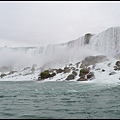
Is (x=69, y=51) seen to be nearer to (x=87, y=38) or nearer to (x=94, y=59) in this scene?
(x=87, y=38)

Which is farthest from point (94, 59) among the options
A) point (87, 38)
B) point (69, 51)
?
point (69, 51)

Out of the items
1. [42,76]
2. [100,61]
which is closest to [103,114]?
[42,76]

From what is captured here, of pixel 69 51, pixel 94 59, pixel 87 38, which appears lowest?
pixel 94 59

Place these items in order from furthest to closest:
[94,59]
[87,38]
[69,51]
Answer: [69,51] → [87,38] → [94,59]

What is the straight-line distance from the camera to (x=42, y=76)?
60688 mm

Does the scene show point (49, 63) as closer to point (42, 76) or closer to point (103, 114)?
point (42, 76)

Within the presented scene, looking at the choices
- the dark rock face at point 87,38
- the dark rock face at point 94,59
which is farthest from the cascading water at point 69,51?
the dark rock face at point 94,59

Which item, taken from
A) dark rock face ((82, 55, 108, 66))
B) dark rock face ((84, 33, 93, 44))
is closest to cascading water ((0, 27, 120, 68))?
dark rock face ((84, 33, 93, 44))

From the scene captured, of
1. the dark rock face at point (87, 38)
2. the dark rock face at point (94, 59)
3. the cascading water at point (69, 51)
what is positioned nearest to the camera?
the dark rock face at point (94, 59)

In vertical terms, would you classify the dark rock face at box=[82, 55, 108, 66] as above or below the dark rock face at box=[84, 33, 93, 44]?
below

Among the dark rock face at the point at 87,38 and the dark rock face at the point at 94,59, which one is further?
the dark rock face at the point at 87,38

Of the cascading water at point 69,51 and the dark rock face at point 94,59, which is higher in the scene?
the cascading water at point 69,51

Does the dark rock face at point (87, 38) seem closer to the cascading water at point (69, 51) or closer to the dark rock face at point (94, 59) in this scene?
the cascading water at point (69, 51)

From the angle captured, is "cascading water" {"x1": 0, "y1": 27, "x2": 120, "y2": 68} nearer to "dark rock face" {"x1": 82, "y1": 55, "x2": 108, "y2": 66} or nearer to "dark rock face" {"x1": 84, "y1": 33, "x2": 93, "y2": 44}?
"dark rock face" {"x1": 84, "y1": 33, "x2": 93, "y2": 44}
